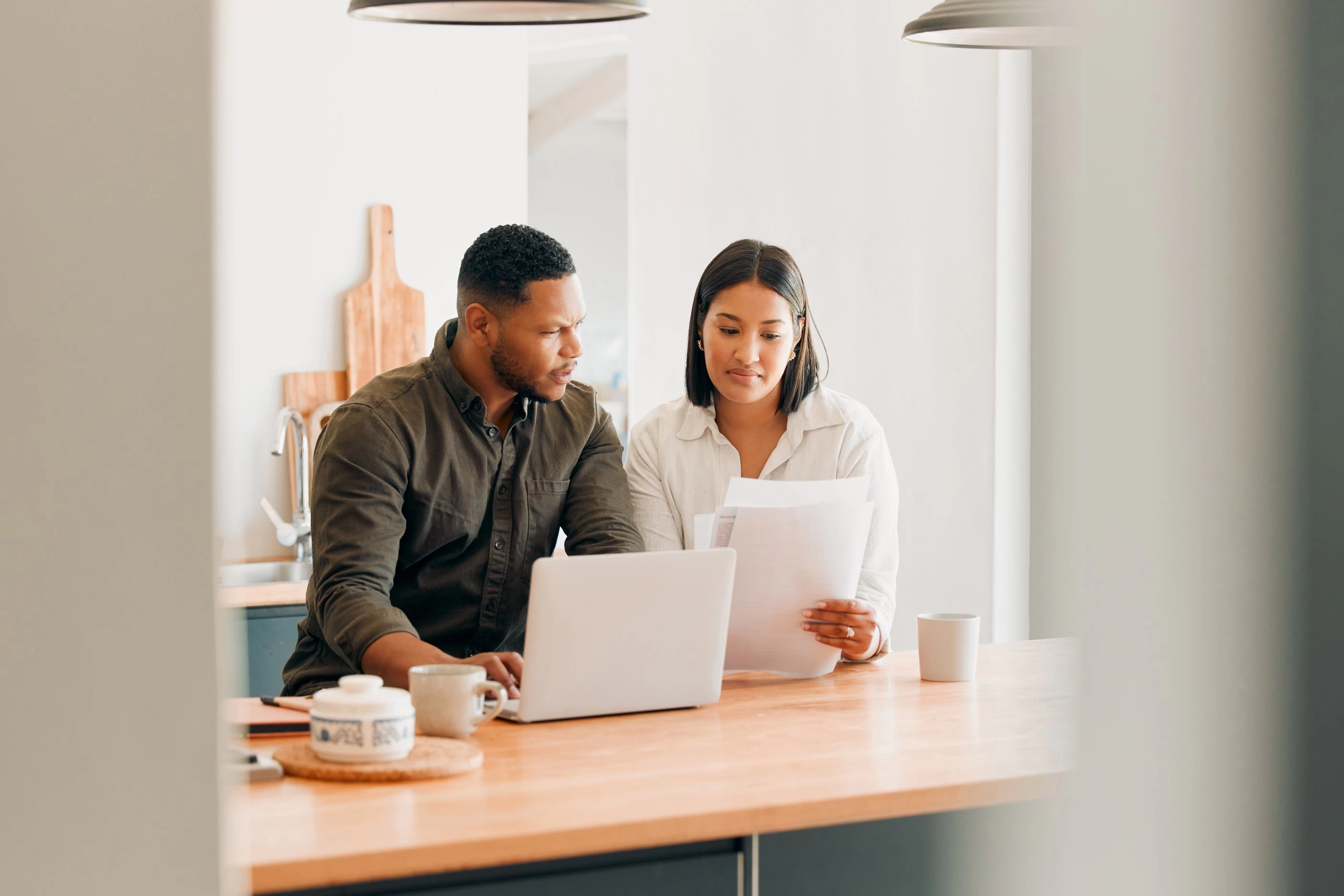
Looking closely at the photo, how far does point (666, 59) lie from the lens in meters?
3.51

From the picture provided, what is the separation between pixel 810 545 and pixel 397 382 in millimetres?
684

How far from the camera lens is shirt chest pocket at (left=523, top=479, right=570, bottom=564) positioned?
2096mm

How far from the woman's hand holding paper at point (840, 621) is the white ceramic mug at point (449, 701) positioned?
1.74 ft

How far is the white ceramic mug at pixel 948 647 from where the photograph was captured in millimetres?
1876

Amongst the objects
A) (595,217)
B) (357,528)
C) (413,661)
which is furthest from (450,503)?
(595,217)

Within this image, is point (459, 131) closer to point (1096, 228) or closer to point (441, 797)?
point (441, 797)

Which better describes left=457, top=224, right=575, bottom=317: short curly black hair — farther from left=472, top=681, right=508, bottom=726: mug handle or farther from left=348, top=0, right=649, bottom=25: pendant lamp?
left=472, top=681, right=508, bottom=726: mug handle

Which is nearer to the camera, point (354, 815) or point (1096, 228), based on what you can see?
point (1096, 228)

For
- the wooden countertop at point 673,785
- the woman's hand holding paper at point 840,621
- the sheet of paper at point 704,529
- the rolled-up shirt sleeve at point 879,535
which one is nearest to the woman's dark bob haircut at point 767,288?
the rolled-up shirt sleeve at point 879,535

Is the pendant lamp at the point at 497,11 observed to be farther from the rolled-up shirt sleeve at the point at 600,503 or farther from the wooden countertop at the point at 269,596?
the wooden countertop at the point at 269,596

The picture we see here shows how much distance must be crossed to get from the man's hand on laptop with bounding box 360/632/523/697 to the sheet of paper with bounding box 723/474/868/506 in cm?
51

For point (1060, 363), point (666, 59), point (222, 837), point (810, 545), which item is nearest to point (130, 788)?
point (222, 837)

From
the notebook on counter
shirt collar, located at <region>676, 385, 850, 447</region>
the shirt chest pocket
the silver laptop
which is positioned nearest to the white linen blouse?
shirt collar, located at <region>676, 385, 850, 447</region>

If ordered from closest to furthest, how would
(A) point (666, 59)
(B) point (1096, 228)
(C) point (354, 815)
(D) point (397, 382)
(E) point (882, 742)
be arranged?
1. (B) point (1096, 228)
2. (C) point (354, 815)
3. (E) point (882, 742)
4. (D) point (397, 382)
5. (A) point (666, 59)
